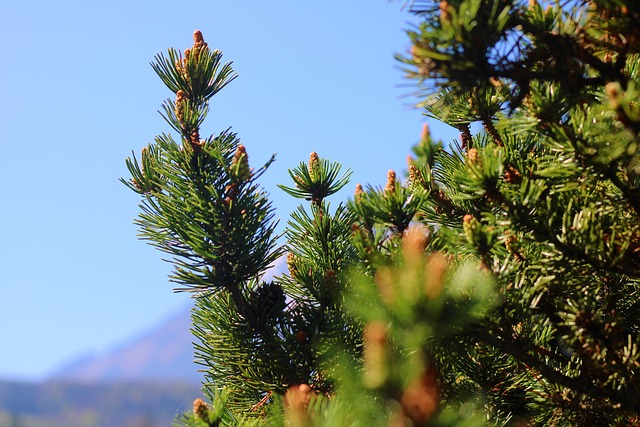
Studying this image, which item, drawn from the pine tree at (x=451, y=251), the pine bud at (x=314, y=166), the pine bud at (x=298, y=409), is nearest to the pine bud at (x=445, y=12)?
the pine tree at (x=451, y=251)

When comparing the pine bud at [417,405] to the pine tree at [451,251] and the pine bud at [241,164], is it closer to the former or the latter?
the pine tree at [451,251]

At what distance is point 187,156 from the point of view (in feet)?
8.28

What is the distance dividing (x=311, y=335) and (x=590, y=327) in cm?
96

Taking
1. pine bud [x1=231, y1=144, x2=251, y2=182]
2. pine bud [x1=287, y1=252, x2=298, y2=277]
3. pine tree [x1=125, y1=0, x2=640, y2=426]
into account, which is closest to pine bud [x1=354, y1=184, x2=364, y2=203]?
pine tree [x1=125, y1=0, x2=640, y2=426]

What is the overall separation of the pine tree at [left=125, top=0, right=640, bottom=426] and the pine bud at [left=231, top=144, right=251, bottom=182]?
10mm

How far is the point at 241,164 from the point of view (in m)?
2.43

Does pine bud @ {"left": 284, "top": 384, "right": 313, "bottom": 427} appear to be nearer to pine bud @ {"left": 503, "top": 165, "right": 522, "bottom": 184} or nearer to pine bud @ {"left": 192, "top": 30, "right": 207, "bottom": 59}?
pine bud @ {"left": 503, "top": 165, "right": 522, "bottom": 184}

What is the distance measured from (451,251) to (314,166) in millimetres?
807

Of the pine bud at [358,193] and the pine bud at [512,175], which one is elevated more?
the pine bud at [358,193]

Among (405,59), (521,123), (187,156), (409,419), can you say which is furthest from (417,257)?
(187,156)

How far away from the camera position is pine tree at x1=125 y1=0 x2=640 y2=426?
1786mm

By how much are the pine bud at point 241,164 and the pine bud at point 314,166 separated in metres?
0.39

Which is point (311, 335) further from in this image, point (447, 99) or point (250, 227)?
point (447, 99)

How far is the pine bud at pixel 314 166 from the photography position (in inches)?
108
